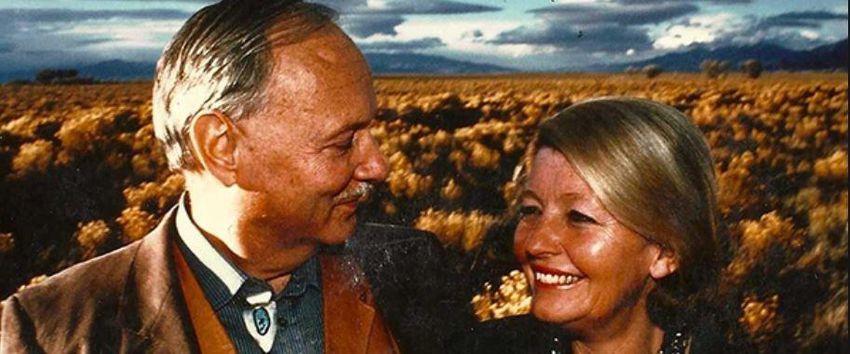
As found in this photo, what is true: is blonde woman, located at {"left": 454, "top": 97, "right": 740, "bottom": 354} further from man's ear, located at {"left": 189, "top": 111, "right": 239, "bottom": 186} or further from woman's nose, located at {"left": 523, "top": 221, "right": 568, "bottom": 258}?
man's ear, located at {"left": 189, "top": 111, "right": 239, "bottom": 186}

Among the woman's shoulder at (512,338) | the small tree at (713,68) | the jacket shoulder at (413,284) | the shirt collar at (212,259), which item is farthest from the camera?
the small tree at (713,68)

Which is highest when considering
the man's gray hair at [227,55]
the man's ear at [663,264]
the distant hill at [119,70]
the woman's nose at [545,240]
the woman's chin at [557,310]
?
the man's gray hair at [227,55]

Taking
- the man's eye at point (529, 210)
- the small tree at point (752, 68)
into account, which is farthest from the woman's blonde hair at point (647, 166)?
the small tree at point (752, 68)

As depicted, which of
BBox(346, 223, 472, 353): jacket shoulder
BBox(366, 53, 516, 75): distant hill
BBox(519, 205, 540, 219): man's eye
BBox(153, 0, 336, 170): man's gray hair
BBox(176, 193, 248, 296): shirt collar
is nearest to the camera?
BBox(153, 0, 336, 170): man's gray hair

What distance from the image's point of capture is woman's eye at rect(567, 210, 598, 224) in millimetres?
1849

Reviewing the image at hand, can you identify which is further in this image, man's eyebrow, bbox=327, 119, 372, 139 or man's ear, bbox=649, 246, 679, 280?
man's ear, bbox=649, 246, 679, 280

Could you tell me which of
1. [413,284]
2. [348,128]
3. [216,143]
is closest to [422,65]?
[413,284]

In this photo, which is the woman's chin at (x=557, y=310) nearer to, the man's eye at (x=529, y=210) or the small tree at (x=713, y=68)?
the man's eye at (x=529, y=210)

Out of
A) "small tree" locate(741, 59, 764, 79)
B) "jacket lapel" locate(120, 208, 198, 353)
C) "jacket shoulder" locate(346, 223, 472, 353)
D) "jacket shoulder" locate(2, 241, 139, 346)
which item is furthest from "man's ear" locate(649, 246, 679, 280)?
"jacket shoulder" locate(2, 241, 139, 346)

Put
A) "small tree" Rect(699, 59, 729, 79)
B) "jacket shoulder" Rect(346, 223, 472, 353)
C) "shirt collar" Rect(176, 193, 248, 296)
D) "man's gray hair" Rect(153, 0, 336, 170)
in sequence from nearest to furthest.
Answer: "man's gray hair" Rect(153, 0, 336, 170)
"shirt collar" Rect(176, 193, 248, 296)
"jacket shoulder" Rect(346, 223, 472, 353)
"small tree" Rect(699, 59, 729, 79)

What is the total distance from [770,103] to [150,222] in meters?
1.49

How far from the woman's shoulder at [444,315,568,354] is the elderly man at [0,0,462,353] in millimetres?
343

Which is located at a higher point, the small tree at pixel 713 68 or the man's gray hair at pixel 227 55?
the man's gray hair at pixel 227 55

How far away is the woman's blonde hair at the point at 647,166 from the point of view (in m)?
1.82
